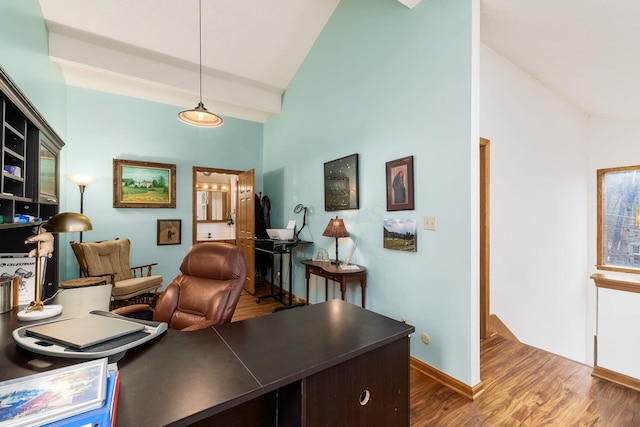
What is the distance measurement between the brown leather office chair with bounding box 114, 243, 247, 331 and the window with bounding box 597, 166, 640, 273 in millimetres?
5304

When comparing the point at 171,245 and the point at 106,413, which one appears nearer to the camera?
the point at 106,413

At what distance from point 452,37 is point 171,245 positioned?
4.73 m

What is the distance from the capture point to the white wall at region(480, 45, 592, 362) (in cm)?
290

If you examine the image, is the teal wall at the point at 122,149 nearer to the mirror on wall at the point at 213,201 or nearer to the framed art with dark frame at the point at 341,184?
the framed art with dark frame at the point at 341,184

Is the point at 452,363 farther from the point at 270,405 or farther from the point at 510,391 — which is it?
the point at 270,405

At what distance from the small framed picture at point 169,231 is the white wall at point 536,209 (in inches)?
180

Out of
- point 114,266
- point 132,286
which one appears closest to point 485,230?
point 132,286

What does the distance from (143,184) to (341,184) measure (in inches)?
129

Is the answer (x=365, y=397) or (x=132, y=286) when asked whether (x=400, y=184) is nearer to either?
(x=365, y=397)

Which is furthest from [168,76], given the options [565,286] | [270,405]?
[565,286]

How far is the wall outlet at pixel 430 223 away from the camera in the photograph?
223 centimetres

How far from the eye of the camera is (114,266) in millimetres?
3658

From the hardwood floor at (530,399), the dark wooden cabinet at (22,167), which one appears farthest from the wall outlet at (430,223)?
the dark wooden cabinet at (22,167)

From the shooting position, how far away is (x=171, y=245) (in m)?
4.61
